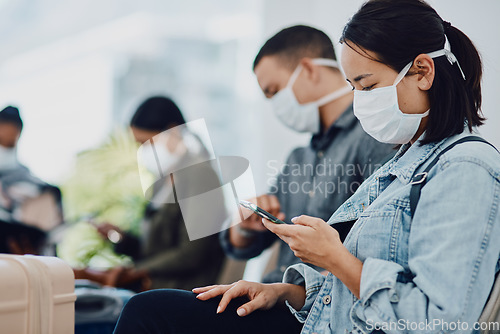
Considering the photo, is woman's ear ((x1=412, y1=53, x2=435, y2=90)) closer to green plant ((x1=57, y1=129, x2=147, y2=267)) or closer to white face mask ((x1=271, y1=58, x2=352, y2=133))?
white face mask ((x1=271, y1=58, x2=352, y2=133))

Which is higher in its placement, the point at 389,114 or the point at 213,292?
the point at 389,114

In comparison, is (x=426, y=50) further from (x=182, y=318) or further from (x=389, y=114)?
(x=182, y=318)

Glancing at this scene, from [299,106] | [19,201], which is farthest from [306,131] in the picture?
[19,201]

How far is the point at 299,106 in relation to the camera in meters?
1.81

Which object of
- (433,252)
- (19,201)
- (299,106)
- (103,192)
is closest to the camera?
(433,252)

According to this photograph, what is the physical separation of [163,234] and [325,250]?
140 cm

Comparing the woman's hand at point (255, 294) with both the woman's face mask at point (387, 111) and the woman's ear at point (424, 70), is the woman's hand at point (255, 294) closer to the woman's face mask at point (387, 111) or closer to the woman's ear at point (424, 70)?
the woman's face mask at point (387, 111)

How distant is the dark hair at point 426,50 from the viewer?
92cm

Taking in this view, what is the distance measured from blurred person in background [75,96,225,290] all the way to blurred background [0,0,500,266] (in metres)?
0.86

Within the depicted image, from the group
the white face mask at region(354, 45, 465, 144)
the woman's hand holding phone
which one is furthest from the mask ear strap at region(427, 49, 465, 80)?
the woman's hand holding phone

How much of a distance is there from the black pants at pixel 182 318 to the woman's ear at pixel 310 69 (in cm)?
102

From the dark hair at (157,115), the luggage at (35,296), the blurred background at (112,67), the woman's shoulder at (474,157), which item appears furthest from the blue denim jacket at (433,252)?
the blurred background at (112,67)

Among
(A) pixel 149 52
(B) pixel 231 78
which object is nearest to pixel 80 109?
(A) pixel 149 52

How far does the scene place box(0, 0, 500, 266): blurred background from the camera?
140 inches
